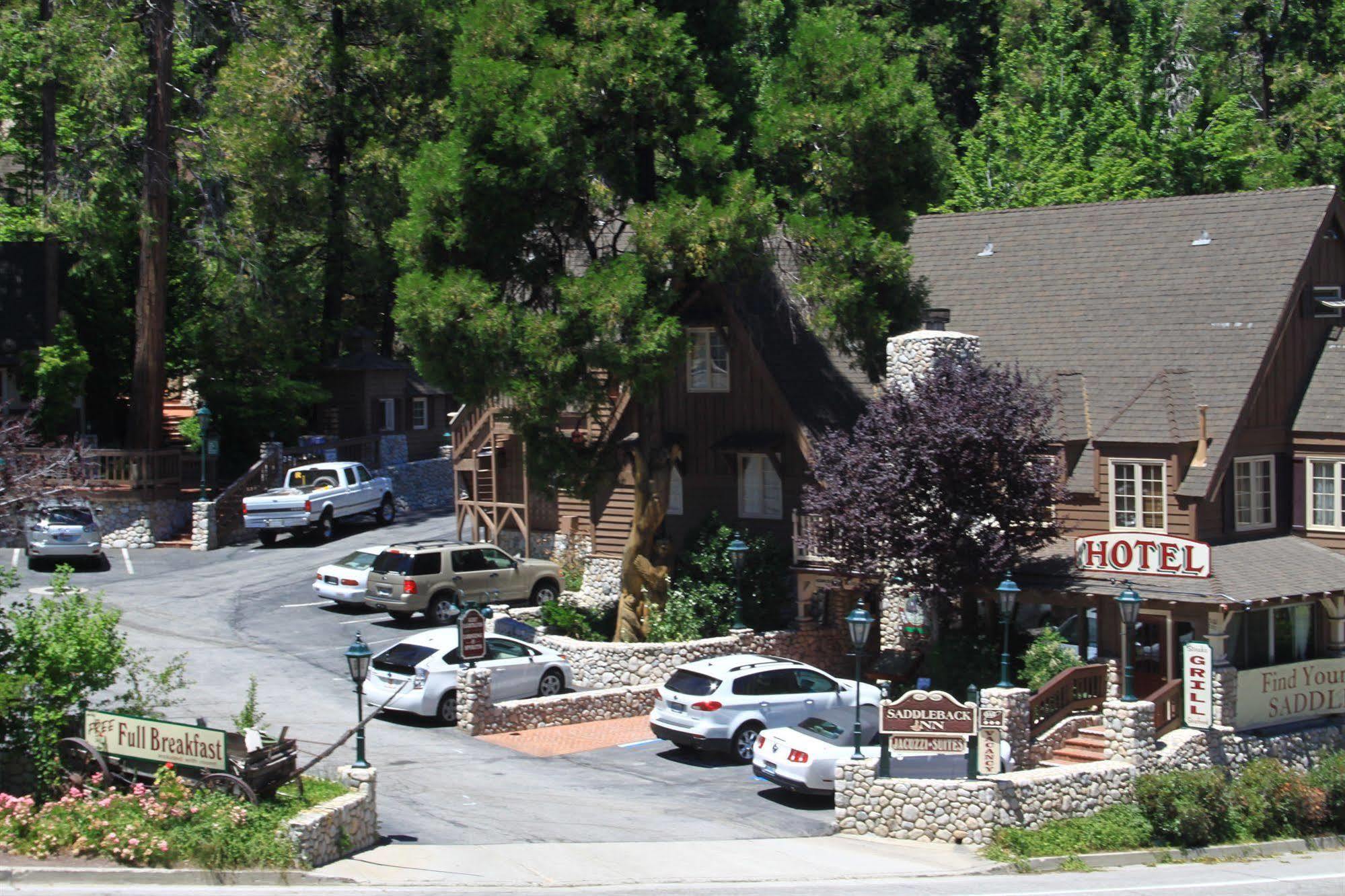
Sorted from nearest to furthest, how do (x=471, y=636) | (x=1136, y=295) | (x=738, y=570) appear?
(x=471, y=636) → (x=738, y=570) → (x=1136, y=295)

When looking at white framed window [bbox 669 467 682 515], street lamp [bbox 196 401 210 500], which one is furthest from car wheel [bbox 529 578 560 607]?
street lamp [bbox 196 401 210 500]

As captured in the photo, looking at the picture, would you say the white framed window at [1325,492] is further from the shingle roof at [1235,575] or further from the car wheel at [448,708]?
the car wheel at [448,708]

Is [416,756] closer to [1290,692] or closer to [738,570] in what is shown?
[738,570]

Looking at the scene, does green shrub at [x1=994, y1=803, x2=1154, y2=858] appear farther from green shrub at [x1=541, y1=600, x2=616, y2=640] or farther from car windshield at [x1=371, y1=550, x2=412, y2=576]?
car windshield at [x1=371, y1=550, x2=412, y2=576]

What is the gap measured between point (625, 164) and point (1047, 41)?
26542 millimetres

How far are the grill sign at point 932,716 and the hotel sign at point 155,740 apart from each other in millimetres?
9774

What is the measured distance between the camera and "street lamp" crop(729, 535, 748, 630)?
1198 inches

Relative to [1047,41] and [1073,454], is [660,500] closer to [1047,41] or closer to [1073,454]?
[1073,454]

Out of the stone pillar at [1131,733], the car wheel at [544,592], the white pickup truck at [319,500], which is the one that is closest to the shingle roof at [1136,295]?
the stone pillar at [1131,733]

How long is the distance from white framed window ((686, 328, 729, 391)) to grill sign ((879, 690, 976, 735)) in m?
12.3

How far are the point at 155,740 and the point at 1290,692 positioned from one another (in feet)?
65.7

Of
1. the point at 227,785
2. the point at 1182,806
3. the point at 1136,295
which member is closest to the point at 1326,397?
the point at 1136,295

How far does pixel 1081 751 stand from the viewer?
26422mm

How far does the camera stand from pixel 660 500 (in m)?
31.6
